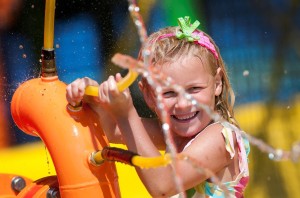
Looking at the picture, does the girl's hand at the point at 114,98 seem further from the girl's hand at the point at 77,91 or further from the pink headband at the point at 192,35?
the pink headband at the point at 192,35

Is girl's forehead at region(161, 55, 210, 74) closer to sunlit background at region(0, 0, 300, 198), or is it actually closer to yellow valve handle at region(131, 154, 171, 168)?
yellow valve handle at region(131, 154, 171, 168)

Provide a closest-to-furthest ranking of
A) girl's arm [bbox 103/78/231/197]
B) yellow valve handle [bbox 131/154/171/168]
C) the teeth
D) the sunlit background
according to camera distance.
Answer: yellow valve handle [bbox 131/154/171/168]
girl's arm [bbox 103/78/231/197]
the teeth
the sunlit background

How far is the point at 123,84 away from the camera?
0.90 metres

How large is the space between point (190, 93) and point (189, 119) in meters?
0.04

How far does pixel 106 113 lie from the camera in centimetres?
113

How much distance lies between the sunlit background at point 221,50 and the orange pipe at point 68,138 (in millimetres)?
513

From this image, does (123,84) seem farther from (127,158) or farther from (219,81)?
(219,81)

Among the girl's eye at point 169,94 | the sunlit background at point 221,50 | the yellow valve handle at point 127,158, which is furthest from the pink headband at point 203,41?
the sunlit background at point 221,50

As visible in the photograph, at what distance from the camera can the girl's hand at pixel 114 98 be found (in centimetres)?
93

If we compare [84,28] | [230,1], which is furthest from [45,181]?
[230,1]

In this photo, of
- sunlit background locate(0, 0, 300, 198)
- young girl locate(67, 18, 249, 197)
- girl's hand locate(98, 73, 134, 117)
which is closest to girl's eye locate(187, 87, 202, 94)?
young girl locate(67, 18, 249, 197)

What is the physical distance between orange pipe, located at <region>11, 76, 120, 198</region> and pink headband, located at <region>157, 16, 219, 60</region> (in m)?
0.19

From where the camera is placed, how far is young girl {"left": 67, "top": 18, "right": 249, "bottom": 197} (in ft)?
3.25

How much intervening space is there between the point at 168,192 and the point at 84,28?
0.66 metres
